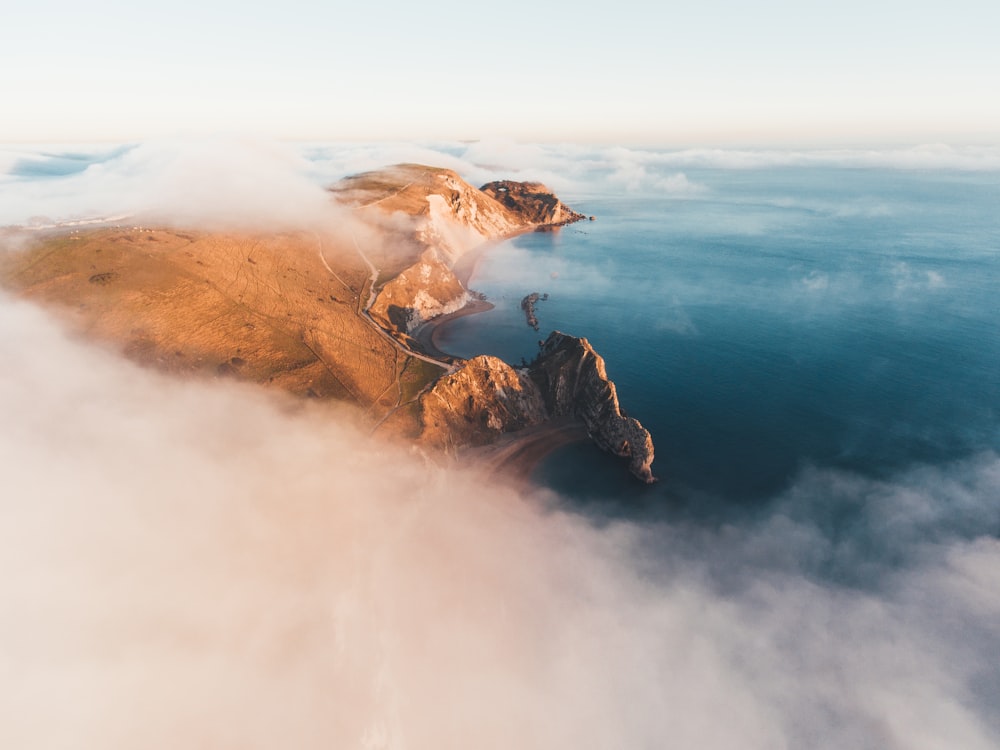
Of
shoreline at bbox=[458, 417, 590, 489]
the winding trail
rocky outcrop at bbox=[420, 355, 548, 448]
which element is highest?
the winding trail

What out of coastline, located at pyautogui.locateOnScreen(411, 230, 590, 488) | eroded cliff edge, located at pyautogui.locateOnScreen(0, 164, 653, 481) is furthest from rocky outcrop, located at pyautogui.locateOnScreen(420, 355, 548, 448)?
coastline, located at pyautogui.locateOnScreen(411, 230, 590, 488)

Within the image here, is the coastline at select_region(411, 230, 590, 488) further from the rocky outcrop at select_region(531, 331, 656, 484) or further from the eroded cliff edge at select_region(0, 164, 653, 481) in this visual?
the rocky outcrop at select_region(531, 331, 656, 484)

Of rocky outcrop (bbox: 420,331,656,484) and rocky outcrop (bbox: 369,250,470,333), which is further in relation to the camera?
rocky outcrop (bbox: 369,250,470,333)

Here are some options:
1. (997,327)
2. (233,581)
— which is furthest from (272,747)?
(997,327)

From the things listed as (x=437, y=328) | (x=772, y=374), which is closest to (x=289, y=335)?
(x=437, y=328)

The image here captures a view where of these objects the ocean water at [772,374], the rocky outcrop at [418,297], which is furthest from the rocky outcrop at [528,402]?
the rocky outcrop at [418,297]

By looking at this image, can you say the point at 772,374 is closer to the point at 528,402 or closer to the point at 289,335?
the point at 528,402

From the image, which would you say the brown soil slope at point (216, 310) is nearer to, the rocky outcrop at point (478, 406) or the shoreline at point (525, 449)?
the rocky outcrop at point (478, 406)

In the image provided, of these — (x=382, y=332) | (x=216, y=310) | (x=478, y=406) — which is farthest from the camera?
(x=382, y=332)

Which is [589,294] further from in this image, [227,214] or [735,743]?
[735,743]
